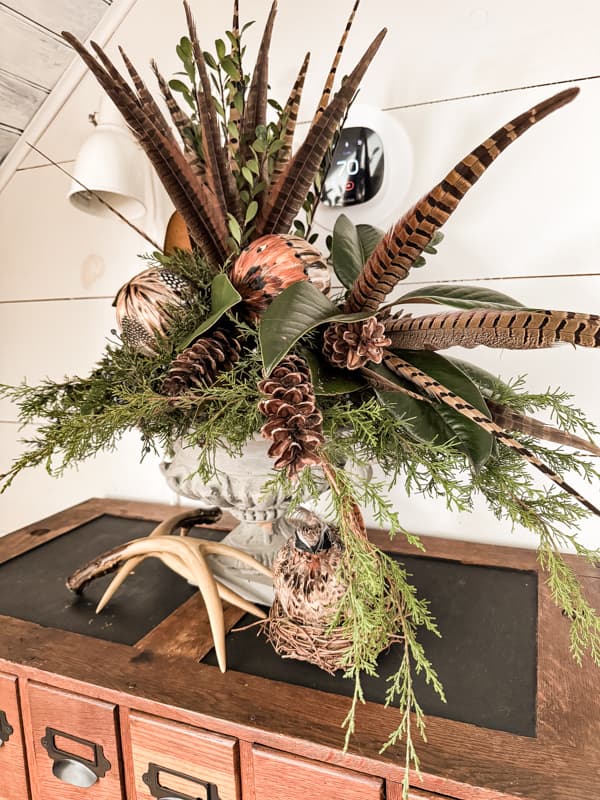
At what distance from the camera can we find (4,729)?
2.17ft

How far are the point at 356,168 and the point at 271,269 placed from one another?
1.62 ft

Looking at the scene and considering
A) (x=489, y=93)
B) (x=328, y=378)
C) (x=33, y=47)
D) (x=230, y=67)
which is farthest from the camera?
(x=33, y=47)

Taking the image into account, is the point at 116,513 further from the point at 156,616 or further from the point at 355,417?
the point at 355,417

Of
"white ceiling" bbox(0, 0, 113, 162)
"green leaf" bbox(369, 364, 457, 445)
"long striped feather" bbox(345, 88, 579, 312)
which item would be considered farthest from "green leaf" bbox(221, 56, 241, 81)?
"white ceiling" bbox(0, 0, 113, 162)

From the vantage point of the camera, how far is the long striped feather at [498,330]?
44 centimetres

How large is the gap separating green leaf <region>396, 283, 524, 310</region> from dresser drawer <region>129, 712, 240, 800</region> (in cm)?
49

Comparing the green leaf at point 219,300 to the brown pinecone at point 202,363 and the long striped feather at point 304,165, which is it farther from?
the long striped feather at point 304,165

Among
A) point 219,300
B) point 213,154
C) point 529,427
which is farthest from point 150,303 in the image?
point 529,427

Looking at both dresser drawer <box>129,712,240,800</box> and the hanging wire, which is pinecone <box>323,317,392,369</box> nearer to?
dresser drawer <box>129,712,240,800</box>

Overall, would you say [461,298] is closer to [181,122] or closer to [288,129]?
[288,129]

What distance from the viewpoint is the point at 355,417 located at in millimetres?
536

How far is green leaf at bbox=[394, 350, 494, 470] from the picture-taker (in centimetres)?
50

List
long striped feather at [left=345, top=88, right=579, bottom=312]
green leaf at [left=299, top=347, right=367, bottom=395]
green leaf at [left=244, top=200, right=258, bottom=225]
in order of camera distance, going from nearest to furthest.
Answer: long striped feather at [left=345, top=88, right=579, bottom=312], green leaf at [left=299, top=347, right=367, bottom=395], green leaf at [left=244, top=200, right=258, bottom=225]

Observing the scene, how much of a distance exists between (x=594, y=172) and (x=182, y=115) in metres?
0.64
